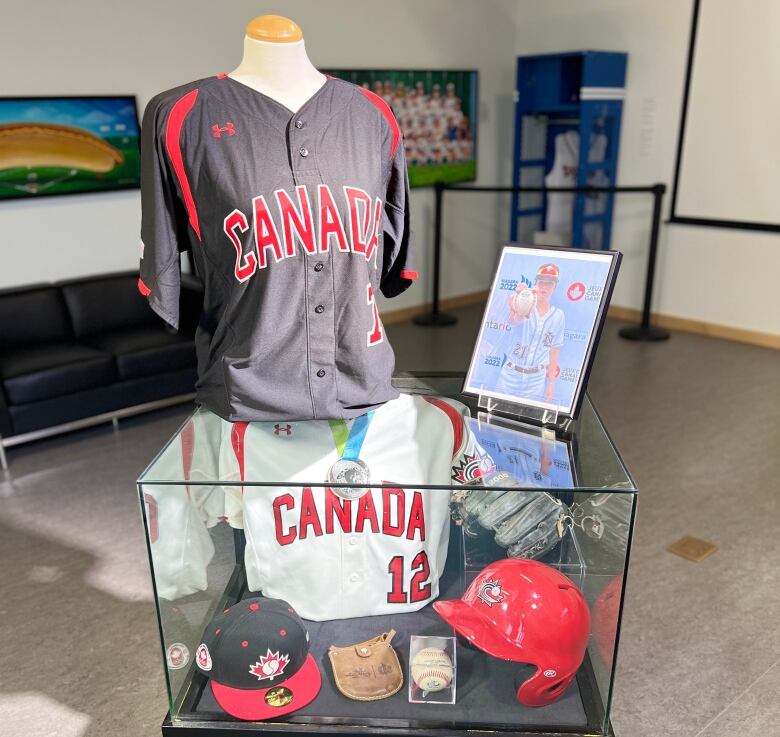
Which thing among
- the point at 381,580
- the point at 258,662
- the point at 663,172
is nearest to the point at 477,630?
the point at 381,580

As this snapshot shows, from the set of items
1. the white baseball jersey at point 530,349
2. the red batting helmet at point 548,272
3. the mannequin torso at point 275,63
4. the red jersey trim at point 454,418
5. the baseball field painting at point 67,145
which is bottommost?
the red jersey trim at point 454,418

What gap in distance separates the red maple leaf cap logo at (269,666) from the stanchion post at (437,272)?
461 cm

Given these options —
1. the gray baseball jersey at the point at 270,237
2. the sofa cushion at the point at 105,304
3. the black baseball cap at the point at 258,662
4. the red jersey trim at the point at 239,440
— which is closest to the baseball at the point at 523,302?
the gray baseball jersey at the point at 270,237

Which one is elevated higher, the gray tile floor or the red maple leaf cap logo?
the red maple leaf cap logo

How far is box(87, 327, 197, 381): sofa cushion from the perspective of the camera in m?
3.94

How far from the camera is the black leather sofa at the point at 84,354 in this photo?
3664 mm

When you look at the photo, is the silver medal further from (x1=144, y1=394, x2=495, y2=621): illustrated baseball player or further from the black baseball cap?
the black baseball cap

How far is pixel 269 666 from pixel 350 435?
0.49m

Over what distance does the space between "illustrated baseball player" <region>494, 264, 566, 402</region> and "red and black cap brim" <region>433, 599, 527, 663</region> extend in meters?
0.55

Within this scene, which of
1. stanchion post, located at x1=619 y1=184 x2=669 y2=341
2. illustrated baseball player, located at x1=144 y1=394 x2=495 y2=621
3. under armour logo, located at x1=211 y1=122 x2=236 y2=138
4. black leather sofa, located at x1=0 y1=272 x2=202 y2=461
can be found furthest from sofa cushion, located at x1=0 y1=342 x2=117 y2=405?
stanchion post, located at x1=619 y1=184 x2=669 y2=341

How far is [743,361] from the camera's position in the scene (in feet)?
16.5

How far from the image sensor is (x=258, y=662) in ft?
4.88

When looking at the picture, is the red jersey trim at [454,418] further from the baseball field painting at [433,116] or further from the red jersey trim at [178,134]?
the baseball field painting at [433,116]

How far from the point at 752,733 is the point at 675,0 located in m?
5.05
